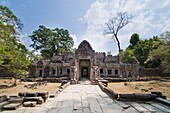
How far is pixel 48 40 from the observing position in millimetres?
42562

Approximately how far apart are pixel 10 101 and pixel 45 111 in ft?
6.00

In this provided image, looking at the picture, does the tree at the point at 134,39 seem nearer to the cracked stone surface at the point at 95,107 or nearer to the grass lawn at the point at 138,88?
the grass lawn at the point at 138,88

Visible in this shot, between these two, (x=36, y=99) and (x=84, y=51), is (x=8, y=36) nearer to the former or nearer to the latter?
(x=36, y=99)

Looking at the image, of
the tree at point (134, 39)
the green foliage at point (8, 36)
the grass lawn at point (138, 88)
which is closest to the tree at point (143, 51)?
the tree at point (134, 39)

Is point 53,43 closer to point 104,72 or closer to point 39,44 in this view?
point 39,44

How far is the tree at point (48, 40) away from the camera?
1660 inches

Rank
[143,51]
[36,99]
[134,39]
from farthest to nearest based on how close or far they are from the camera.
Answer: [134,39] < [143,51] < [36,99]

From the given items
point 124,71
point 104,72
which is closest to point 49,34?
point 104,72

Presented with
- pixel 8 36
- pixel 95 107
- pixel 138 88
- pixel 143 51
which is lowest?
pixel 138 88

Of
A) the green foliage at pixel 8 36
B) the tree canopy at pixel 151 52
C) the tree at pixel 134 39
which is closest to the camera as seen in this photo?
the green foliage at pixel 8 36

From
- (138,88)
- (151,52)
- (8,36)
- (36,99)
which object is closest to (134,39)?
(151,52)

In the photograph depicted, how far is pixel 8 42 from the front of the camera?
10.9m

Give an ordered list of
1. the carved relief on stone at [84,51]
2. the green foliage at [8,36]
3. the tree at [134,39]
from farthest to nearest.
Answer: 1. the tree at [134,39]
2. the carved relief on stone at [84,51]
3. the green foliage at [8,36]

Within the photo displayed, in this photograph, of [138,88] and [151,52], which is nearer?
[138,88]
